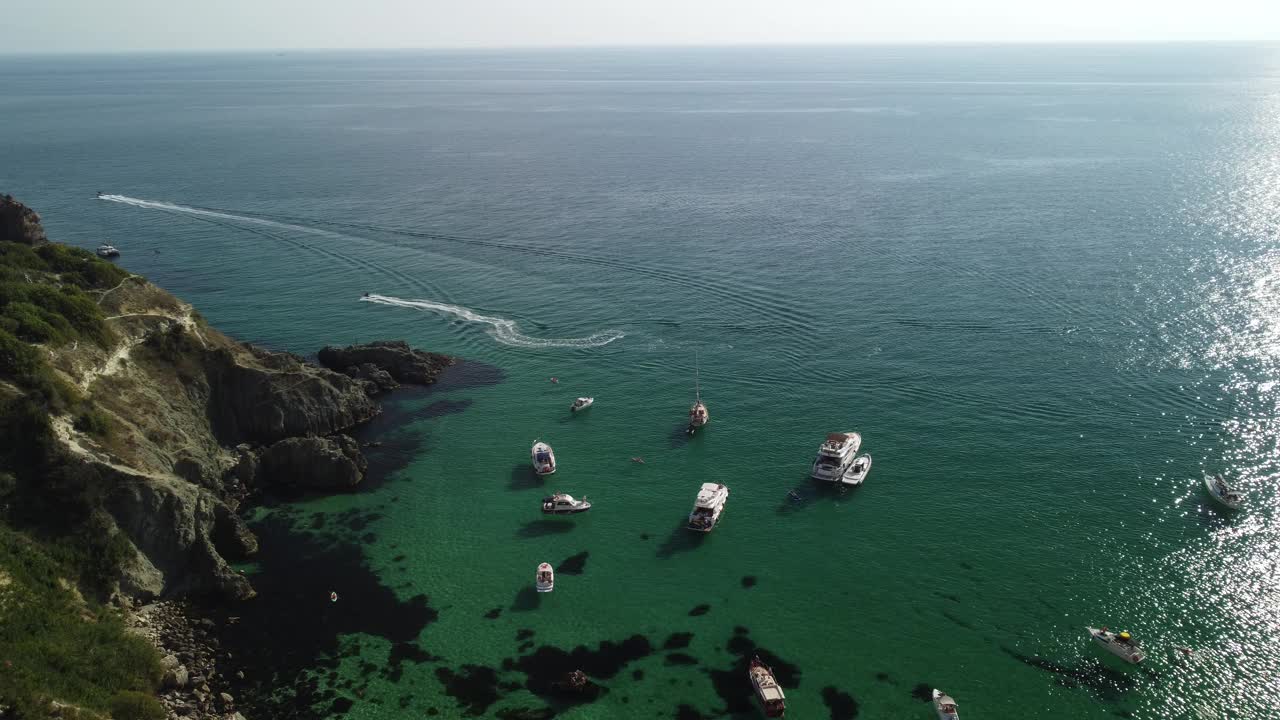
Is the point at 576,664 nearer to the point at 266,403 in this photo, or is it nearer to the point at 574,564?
the point at 574,564

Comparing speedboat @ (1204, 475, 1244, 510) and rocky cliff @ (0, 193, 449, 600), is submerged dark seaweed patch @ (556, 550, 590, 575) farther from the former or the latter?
speedboat @ (1204, 475, 1244, 510)

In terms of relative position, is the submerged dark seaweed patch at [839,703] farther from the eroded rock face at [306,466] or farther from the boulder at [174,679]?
the eroded rock face at [306,466]

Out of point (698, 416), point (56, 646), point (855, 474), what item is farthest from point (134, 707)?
point (855, 474)

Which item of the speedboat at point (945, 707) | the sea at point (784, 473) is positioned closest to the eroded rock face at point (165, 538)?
the sea at point (784, 473)

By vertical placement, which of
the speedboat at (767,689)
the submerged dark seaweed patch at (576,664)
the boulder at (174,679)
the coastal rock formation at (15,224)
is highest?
the coastal rock formation at (15,224)

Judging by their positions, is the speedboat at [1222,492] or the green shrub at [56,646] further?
the speedboat at [1222,492]
